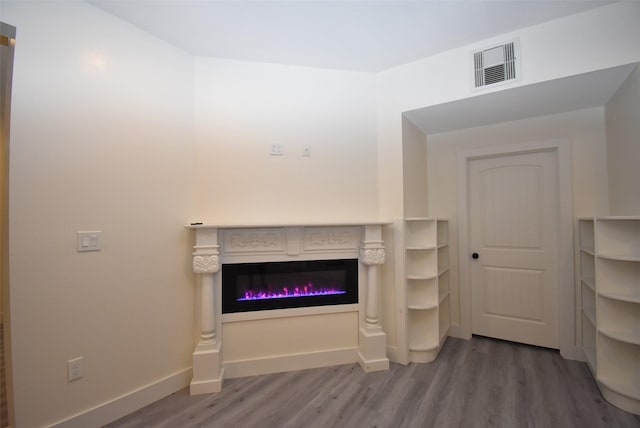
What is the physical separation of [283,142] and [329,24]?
951 mm

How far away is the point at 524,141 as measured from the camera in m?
2.54

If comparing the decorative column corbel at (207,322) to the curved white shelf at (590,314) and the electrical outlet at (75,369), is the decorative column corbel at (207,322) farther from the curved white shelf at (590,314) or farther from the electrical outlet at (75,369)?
the curved white shelf at (590,314)

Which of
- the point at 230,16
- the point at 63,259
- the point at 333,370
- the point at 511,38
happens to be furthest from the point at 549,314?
the point at 63,259

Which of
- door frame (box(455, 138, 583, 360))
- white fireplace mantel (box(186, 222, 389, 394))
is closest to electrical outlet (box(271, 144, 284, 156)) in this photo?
white fireplace mantel (box(186, 222, 389, 394))

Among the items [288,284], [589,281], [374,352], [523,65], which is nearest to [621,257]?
[589,281]

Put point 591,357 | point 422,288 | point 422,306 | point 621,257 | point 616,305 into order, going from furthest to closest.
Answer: point 422,288 < point 422,306 < point 591,357 < point 616,305 < point 621,257

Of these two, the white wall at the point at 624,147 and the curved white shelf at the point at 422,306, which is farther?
the curved white shelf at the point at 422,306

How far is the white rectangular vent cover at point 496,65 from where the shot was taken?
6.38ft

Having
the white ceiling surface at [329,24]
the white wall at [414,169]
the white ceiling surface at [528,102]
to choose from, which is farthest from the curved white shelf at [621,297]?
the white ceiling surface at [329,24]

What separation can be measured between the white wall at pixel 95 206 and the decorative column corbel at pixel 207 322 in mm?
165

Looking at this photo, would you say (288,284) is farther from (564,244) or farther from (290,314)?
(564,244)

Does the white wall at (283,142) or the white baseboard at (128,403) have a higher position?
the white wall at (283,142)

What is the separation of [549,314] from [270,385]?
2689 mm

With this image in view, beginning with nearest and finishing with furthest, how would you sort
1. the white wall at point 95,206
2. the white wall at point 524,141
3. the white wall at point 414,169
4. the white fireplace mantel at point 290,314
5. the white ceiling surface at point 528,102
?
the white wall at point 95,206 < the white ceiling surface at point 528,102 < the white fireplace mantel at point 290,314 < the white wall at point 524,141 < the white wall at point 414,169
